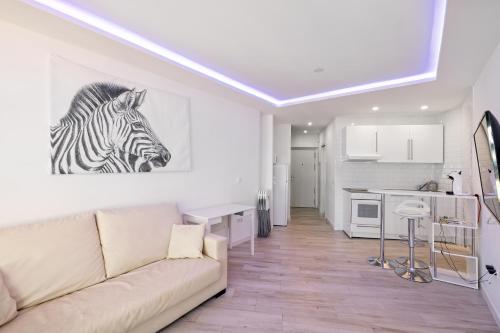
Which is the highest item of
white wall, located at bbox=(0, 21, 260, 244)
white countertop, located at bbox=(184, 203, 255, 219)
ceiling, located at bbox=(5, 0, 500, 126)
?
ceiling, located at bbox=(5, 0, 500, 126)

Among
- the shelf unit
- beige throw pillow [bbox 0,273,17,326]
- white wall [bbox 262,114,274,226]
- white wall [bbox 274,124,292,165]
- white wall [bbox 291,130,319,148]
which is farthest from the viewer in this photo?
white wall [bbox 291,130,319,148]

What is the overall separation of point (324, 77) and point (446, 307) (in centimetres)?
277

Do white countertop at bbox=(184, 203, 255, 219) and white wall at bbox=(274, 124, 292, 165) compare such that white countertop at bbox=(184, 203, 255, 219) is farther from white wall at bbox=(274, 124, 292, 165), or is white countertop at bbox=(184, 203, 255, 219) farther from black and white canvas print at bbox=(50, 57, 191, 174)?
white wall at bbox=(274, 124, 292, 165)

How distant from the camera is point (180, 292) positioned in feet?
6.32

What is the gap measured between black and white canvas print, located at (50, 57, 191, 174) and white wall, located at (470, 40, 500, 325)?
3.12 m

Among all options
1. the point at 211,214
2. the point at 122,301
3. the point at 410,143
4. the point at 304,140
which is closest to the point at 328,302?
the point at 211,214

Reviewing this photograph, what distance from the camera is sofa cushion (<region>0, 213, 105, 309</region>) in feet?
5.23

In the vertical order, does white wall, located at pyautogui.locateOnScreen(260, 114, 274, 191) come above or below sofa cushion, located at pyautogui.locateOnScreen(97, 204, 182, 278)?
above

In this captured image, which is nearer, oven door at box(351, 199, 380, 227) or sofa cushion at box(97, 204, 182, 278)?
sofa cushion at box(97, 204, 182, 278)

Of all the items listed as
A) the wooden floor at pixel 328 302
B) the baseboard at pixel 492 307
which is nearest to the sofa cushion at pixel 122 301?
the wooden floor at pixel 328 302

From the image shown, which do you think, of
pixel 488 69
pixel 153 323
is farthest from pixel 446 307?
pixel 153 323

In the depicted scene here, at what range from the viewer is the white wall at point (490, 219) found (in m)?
2.08

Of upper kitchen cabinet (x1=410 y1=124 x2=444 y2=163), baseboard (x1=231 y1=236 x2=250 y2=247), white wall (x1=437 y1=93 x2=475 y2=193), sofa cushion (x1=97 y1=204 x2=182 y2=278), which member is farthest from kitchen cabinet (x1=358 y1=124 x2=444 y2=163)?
sofa cushion (x1=97 y1=204 x2=182 y2=278)

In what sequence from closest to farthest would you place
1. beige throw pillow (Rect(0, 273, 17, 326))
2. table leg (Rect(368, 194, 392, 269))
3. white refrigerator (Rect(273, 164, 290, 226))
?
beige throw pillow (Rect(0, 273, 17, 326)) < table leg (Rect(368, 194, 392, 269)) < white refrigerator (Rect(273, 164, 290, 226))
